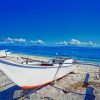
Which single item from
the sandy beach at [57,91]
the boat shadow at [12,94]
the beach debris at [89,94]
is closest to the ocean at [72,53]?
the sandy beach at [57,91]

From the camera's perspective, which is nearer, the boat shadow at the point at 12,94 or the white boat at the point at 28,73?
the white boat at the point at 28,73

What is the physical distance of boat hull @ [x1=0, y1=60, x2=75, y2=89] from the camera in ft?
26.4

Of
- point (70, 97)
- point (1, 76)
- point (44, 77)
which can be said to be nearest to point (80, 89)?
point (70, 97)

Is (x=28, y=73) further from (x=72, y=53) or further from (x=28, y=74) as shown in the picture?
(x=72, y=53)

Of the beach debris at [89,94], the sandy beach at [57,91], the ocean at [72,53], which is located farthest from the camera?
the ocean at [72,53]

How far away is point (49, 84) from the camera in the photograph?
10656mm

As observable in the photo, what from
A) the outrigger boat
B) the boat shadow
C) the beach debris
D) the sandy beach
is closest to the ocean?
the sandy beach

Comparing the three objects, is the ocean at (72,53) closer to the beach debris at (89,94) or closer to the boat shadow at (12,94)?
the beach debris at (89,94)

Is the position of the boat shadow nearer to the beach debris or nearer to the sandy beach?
the sandy beach

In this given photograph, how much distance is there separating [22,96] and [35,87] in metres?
0.71

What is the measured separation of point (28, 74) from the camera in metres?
8.70

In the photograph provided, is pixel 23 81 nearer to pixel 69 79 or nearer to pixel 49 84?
pixel 49 84

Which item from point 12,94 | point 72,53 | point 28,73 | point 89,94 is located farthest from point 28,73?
point 72,53

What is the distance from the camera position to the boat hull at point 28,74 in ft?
26.4
